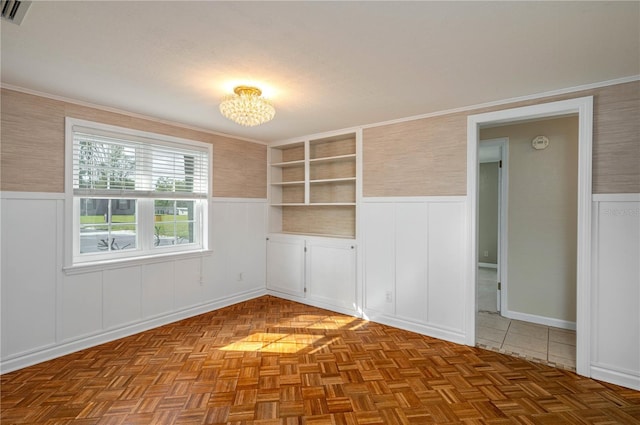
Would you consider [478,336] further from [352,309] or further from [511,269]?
[352,309]

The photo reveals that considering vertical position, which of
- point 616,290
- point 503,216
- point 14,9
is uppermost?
point 14,9

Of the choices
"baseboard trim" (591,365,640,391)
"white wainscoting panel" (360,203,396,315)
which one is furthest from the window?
"baseboard trim" (591,365,640,391)

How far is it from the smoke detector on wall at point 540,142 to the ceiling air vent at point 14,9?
4597 mm

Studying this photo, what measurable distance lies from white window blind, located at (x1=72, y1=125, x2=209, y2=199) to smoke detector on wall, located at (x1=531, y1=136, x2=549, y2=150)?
4.11m

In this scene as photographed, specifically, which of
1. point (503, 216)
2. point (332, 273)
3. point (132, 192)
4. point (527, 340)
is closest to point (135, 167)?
point (132, 192)

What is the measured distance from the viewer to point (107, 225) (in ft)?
10.8

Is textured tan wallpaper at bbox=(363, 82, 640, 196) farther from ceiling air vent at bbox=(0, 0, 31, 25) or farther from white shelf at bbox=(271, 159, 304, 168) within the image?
ceiling air vent at bbox=(0, 0, 31, 25)

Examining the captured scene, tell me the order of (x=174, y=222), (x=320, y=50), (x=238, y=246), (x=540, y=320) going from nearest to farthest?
(x=320, y=50)
(x=540, y=320)
(x=174, y=222)
(x=238, y=246)

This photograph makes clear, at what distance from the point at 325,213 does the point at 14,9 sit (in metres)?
3.65

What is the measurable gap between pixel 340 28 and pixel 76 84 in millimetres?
2303

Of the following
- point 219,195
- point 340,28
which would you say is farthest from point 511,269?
point 219,195

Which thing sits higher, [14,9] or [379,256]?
[14,9]

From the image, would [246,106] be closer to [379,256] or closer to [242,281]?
[379,256]

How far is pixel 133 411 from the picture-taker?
2102 mm
